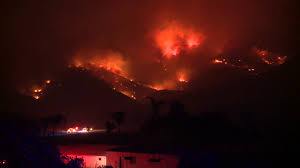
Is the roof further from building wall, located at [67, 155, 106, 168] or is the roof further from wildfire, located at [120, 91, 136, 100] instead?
wildfire, located at [120, 91, 136, 100]

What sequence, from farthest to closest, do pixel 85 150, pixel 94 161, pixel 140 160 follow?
pixel 85 150 < pixel 94 161 < pixel 140 160

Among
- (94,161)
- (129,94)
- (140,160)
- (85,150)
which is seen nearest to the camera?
(140,160)

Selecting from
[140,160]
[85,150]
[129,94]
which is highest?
[129,94]

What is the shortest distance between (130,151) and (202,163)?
6.96 m

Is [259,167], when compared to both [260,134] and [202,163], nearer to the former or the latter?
[202,163]

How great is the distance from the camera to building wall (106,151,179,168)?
2308 centimetres

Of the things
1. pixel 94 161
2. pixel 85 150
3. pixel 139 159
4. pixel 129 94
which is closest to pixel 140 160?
pixel 139 159

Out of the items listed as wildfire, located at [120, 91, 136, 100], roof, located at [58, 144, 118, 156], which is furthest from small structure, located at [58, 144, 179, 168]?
wildfire, located at [120, 91, 136, 100]

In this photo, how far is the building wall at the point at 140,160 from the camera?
75.7 feet

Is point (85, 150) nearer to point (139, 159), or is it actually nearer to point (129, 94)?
point (139, 159)

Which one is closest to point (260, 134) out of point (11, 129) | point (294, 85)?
point (11, 129)

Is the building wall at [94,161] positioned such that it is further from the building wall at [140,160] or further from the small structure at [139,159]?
the building wall at [140,160]

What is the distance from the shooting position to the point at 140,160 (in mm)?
24891

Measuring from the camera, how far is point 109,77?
12725 cm
